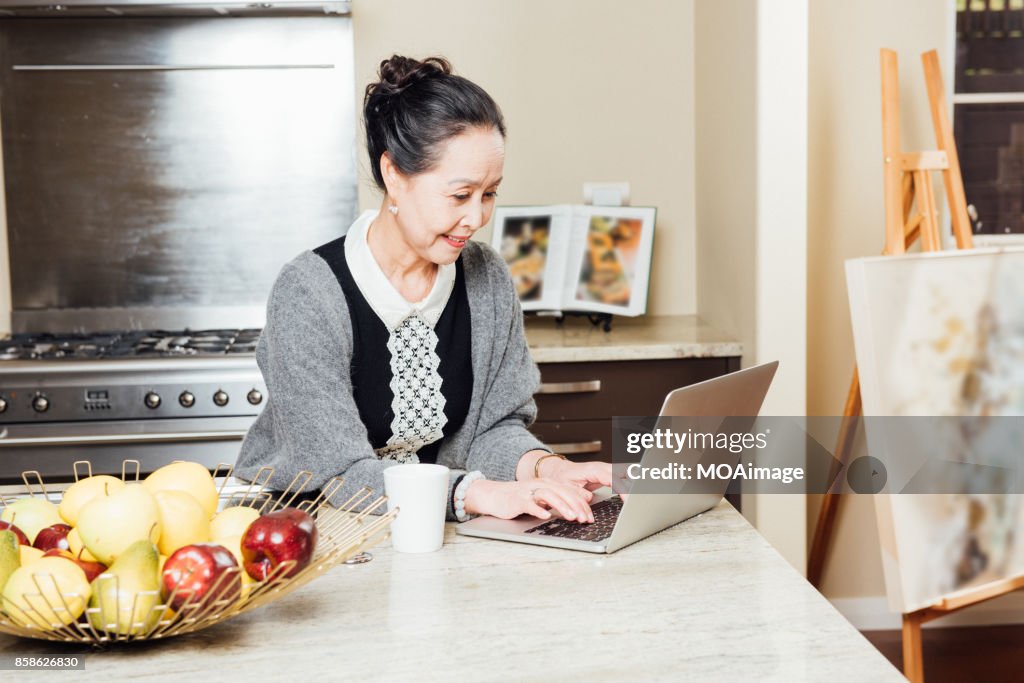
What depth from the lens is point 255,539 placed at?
1.06 metres

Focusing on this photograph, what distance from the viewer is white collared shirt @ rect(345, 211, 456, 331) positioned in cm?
174

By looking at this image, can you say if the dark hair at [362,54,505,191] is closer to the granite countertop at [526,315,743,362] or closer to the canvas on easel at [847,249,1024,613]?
the canvas on easel at [847,249,1024,613]

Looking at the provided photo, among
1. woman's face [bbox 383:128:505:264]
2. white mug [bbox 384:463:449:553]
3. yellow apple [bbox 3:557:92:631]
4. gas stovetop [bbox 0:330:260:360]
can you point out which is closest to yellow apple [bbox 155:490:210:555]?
yellow apple [bbox 3:557:92:631]

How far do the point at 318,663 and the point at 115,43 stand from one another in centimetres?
268

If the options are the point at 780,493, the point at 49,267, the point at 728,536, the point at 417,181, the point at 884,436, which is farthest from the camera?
the point at 49,267

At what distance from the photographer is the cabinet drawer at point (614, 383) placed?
276cm

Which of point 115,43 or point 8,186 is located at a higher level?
point 115,43

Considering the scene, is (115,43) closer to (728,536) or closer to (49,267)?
(49,267)

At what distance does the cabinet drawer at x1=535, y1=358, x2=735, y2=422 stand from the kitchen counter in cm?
145

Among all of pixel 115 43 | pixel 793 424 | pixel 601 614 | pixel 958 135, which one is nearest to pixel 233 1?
pixel 115 43

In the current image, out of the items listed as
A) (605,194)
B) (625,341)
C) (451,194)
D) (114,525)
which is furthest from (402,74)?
(605,194)

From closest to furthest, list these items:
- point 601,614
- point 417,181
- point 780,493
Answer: point 601,614, point 417,181, point 780,493

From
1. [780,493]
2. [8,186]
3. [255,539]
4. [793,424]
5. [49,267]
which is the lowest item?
[780,493]

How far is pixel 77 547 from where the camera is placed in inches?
43.0
